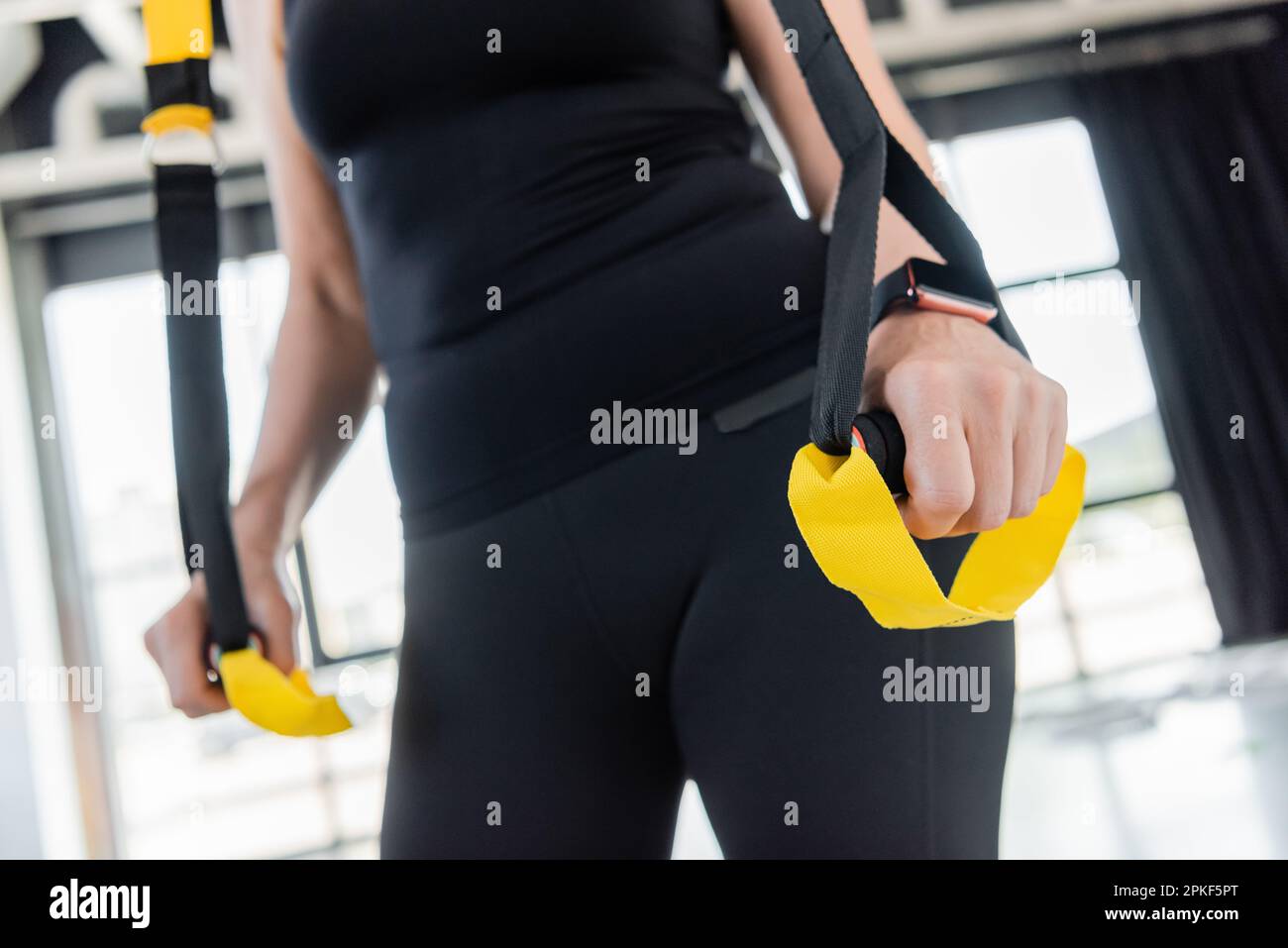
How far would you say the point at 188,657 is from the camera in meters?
0.57

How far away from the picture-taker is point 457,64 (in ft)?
1.73

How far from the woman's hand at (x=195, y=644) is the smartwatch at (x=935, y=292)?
0.41 metres

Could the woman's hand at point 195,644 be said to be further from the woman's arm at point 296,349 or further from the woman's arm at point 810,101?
the woman's arm at point 810,101

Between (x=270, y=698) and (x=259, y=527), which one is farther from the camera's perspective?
(x=259, y=527)

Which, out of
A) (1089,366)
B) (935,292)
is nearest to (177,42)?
(935,292)

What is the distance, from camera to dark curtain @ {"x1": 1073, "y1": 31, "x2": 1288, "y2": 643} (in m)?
3.81

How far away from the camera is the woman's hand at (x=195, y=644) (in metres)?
0.57

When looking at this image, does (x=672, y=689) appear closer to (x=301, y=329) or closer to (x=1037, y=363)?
(x=301, y=329)

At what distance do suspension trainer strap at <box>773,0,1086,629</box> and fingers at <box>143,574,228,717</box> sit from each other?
0.41m

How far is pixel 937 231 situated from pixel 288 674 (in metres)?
0.46

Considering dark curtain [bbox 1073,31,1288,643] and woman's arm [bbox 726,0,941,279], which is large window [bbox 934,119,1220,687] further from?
woman's arm [bbox 726,0,941,279]

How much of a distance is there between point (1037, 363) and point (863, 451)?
371 cm

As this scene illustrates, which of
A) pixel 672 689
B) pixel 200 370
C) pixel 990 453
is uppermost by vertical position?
pixel 200 370
